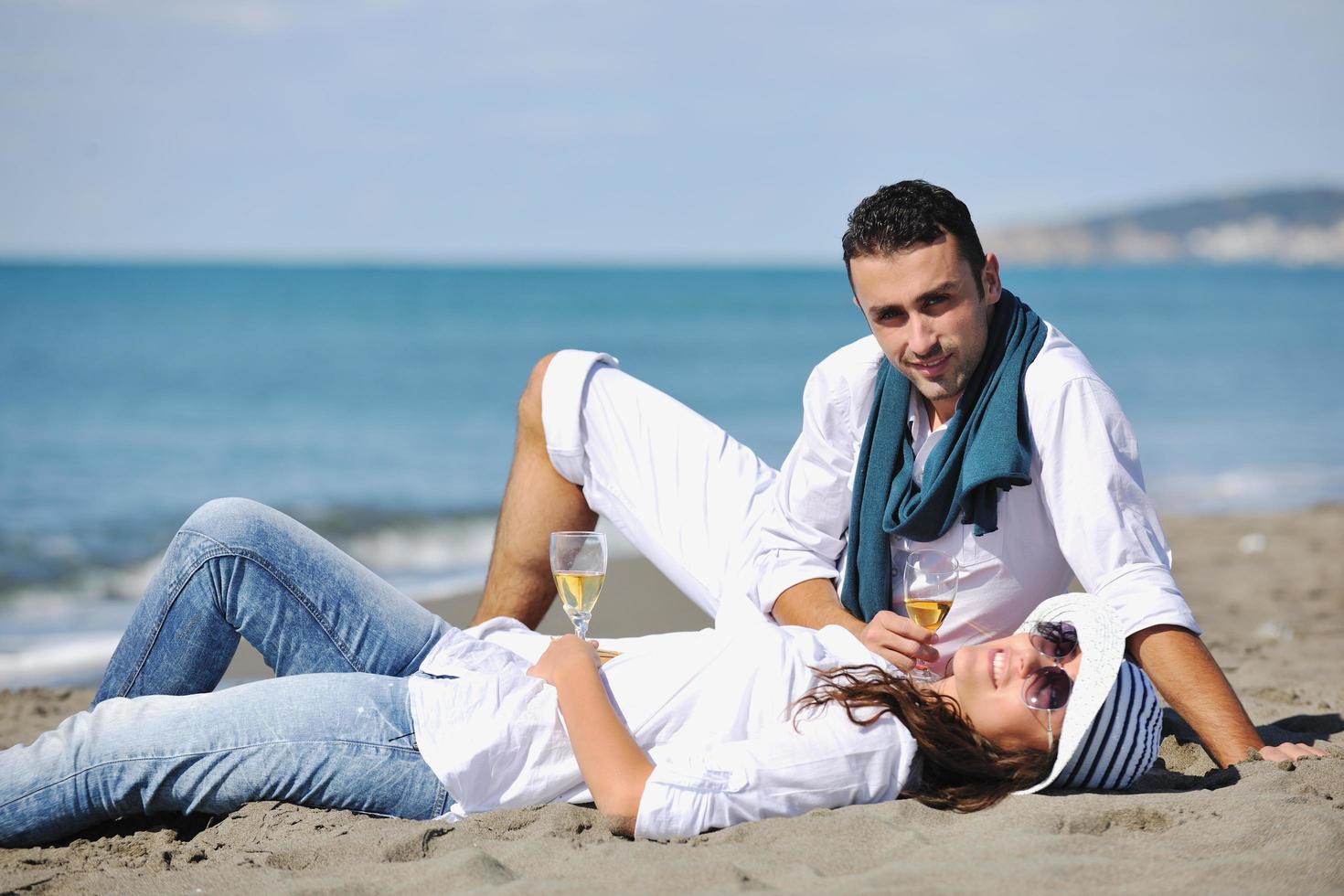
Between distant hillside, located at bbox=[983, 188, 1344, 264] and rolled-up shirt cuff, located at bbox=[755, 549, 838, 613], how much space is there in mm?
112314

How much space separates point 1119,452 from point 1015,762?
0.91 m

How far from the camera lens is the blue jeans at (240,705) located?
3.09 m

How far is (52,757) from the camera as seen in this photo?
10.1ft

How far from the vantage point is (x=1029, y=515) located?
11.8ft

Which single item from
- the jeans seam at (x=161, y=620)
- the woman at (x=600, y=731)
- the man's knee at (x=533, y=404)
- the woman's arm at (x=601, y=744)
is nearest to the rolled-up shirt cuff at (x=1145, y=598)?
the woman at (x=600, y=731)

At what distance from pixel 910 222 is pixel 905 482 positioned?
768mm

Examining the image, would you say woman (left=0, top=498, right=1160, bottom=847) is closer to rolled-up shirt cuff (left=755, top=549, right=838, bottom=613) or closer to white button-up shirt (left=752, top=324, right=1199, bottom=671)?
white button-up shirt (left=752, top=324, right=1199, bottom=671)

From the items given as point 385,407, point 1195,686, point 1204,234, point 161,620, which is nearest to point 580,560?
point 161,620

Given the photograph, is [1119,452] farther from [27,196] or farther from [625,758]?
[27,196]

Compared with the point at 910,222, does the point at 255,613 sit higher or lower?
lower

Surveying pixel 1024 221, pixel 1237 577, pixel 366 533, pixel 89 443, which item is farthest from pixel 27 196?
pixel 1024 221

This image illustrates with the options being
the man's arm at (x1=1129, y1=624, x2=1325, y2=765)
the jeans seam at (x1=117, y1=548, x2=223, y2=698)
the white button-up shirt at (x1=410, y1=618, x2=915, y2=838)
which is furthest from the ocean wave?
the jeans seam at (x1=117, y1=548, x2=223, y2=698)

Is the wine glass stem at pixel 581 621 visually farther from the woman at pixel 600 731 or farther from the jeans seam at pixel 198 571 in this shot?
the jeans seam at pixel 198 571

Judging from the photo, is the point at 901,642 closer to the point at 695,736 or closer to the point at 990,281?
the point at 695,736
